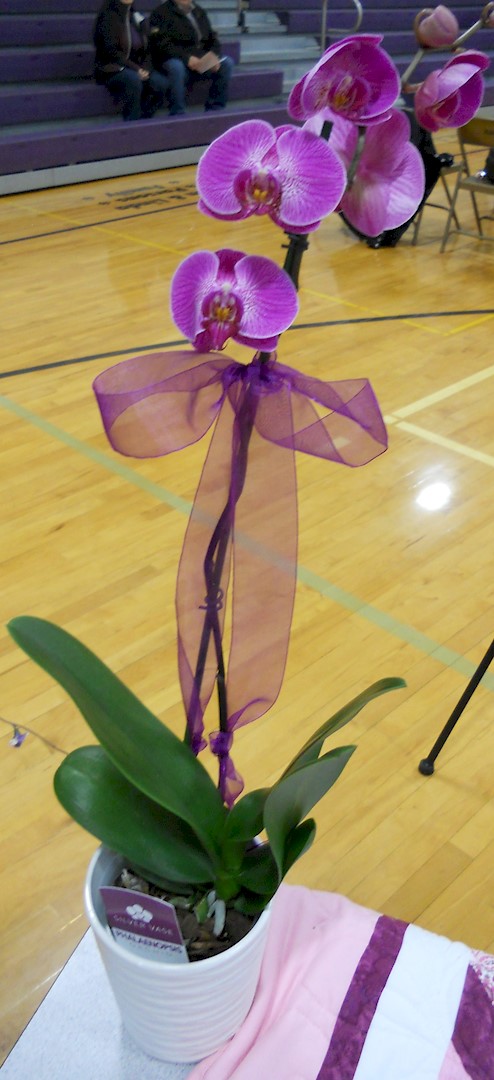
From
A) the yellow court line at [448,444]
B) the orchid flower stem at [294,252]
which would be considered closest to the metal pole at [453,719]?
the orchid flower stem at [294,252]

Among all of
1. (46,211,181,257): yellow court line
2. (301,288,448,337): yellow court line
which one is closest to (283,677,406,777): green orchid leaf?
(301,288,448,337): yellow court line

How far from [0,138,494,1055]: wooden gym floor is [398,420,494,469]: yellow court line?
0.04 feet

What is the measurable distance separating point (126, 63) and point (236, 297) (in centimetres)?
679

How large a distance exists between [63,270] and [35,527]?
2.43m

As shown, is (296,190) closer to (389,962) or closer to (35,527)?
(389,962)

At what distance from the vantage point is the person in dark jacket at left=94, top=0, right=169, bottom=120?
21.2ft

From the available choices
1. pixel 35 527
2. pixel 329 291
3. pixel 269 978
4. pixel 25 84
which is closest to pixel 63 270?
pixel 329 291

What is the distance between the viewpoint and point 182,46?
7.00 meters

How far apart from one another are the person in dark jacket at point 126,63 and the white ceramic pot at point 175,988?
265 inches

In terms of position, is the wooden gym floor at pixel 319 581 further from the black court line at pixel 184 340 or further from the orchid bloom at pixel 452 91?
the orchid bloom at pixel 452 91

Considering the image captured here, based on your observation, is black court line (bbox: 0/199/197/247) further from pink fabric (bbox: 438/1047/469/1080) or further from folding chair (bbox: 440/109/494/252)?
pink fabric (bbox: 438/1047/469/1080)

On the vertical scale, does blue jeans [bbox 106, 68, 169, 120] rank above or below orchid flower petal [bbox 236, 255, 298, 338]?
below

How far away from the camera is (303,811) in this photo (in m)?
0.99

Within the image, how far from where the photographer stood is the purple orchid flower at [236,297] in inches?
30.1
